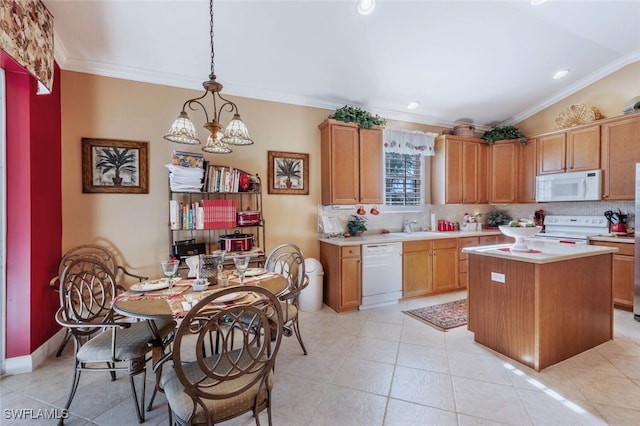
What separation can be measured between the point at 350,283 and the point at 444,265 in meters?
1.62

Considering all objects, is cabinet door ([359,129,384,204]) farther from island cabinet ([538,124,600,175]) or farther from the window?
island cabinet ([538,124,600,175])

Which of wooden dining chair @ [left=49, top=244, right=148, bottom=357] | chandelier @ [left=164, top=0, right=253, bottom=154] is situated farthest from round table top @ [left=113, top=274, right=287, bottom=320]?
wooden dining chair @ [left=49, top=244, right=148, bottom=357]

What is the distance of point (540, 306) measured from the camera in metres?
2.18

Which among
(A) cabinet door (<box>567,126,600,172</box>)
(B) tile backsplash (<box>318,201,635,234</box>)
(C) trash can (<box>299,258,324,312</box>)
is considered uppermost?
(A) cabinet door (<box>567,126,600,172</box>)

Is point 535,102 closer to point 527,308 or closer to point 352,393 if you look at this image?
point 527,308

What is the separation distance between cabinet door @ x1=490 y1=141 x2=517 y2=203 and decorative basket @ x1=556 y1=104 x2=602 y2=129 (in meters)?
0.67

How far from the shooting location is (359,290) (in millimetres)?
3586

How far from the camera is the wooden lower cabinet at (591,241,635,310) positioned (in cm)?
336

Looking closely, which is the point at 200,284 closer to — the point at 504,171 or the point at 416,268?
the point at 416,268

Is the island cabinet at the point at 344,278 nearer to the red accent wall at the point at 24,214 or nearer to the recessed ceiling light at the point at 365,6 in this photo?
the recessed ceiling light at the point at 365,6

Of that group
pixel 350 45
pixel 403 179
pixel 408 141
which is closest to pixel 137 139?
pixel 350 45

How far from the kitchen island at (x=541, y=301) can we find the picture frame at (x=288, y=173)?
7.25 ft

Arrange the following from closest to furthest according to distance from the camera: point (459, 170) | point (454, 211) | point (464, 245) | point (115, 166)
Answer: point (115, 166)
point (464, 245)
point (459, 170)
point (454, 211)

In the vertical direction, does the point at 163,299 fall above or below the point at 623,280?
above
